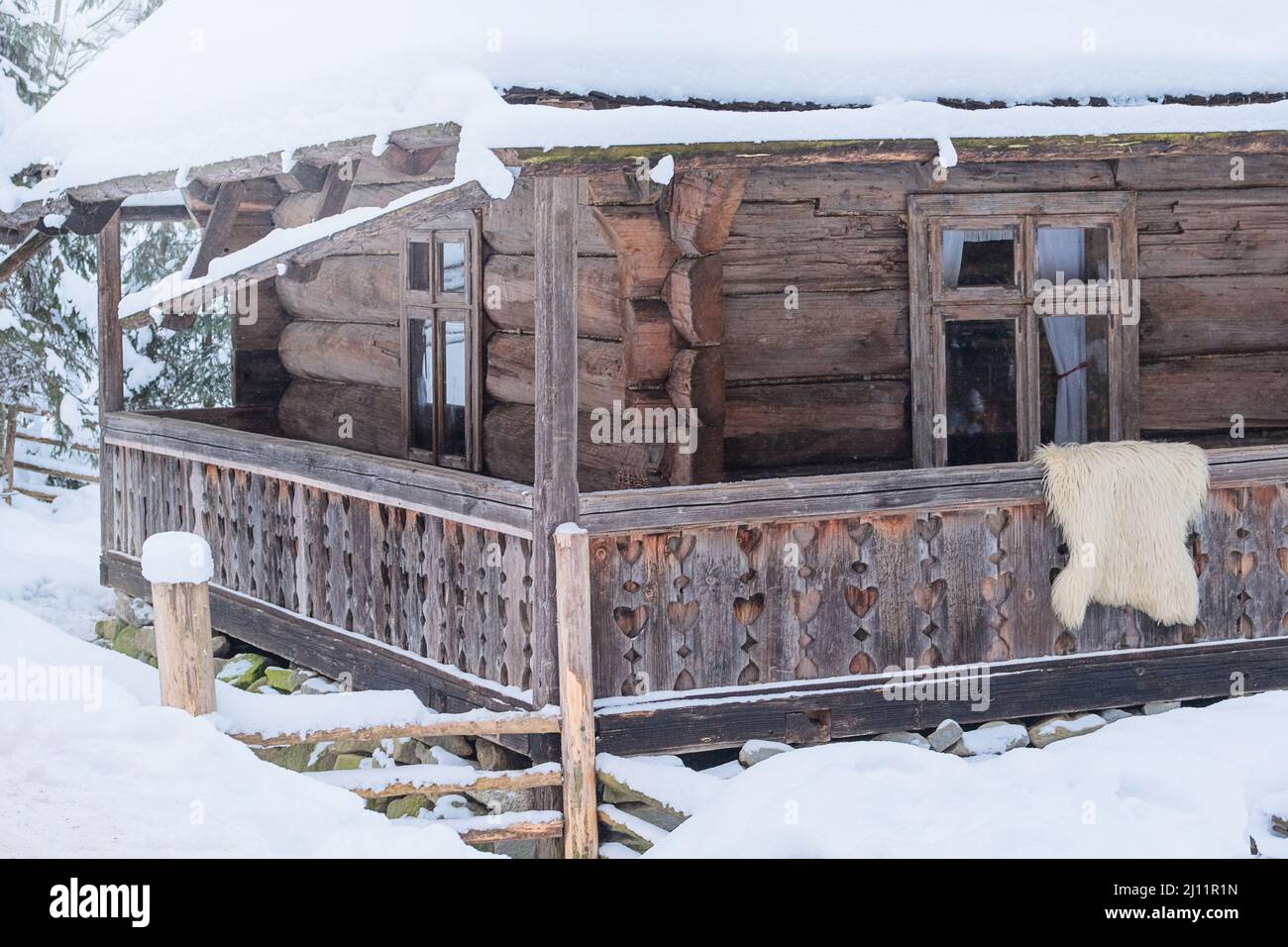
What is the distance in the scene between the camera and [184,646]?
6906mm

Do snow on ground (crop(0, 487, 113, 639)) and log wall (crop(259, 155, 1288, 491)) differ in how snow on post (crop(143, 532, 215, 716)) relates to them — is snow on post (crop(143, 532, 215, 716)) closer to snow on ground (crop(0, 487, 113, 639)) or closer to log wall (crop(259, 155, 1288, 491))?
log wall (crop(259, 155, 1288, 491))

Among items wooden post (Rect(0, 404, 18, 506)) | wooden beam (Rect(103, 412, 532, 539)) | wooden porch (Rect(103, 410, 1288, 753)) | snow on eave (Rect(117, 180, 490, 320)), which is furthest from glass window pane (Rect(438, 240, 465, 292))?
wooden post (Rect(0, 404, 18, 506))

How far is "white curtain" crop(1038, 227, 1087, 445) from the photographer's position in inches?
375

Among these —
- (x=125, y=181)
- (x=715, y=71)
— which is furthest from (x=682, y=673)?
(x=125, y=181)

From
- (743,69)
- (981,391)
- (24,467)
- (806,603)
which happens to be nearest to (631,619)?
(806,603)

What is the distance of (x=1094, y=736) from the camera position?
24.6 feet

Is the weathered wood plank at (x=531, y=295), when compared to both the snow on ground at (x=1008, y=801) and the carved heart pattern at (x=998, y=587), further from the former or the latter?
the snow on ground at (x=1008, y=801)

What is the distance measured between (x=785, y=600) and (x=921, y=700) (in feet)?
3.01

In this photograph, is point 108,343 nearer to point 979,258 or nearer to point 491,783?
point 491,783

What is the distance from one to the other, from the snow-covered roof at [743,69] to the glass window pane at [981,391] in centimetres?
180

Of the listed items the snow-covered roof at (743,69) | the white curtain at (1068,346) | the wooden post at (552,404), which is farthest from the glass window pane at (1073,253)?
the wooden post at (552,404)

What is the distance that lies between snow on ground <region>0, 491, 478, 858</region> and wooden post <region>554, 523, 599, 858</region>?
0.80 metres

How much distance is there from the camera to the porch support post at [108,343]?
40.4ft
